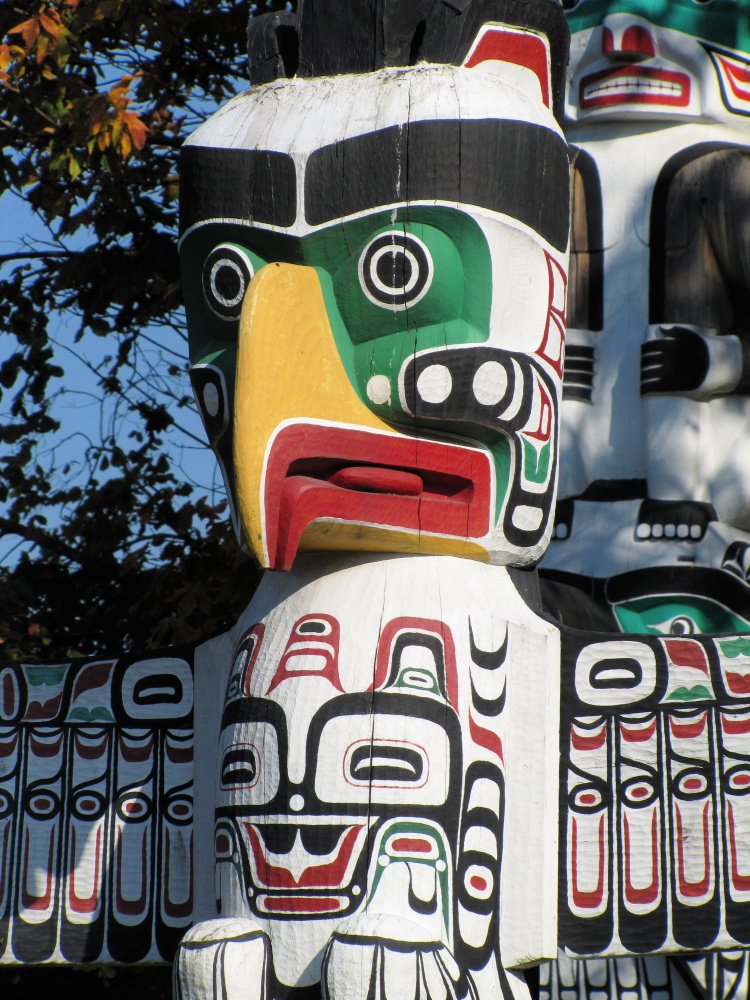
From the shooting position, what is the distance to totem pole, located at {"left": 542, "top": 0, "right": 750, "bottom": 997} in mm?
4297

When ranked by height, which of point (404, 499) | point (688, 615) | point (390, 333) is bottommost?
point (688, 615)

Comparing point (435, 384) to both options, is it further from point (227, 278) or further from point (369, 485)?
point (227, 278)

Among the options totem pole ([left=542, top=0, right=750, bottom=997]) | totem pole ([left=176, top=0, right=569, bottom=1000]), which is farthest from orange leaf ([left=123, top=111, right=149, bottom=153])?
totem pole ([left=176, top=0, right=569, bottom=1000])

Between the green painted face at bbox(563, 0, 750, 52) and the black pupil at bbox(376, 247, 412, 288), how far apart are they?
1689mm

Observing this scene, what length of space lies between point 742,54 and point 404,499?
2096 mm

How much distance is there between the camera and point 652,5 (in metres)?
4.63

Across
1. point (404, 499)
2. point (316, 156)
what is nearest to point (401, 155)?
point (316, 156)

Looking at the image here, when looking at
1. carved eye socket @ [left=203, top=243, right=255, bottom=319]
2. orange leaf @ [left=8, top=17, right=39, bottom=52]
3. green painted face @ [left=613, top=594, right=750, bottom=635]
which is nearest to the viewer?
carved eye socket @ [left=203, top=243, right=255, bottom=319]

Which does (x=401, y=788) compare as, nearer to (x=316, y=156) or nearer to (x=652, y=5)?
(x=316, y=156)

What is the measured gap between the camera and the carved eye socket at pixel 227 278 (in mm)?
3457

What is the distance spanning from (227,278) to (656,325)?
1447mm

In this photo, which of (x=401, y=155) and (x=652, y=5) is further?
(x=652, y=5)

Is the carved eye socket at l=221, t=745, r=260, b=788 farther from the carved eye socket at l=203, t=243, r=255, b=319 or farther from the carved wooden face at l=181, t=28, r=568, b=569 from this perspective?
the carved eye socket at l=203, t=243, r=255, b=319

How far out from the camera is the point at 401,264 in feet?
10.9
